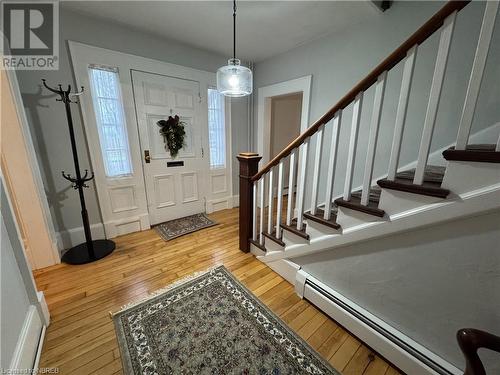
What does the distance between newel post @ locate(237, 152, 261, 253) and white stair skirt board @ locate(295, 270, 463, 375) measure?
2.53 feet

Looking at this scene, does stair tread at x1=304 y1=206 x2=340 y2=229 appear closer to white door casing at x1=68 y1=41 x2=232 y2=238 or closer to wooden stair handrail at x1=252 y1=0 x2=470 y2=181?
wooden stair handrail at x1=252 y1=0 x2=470 y2=181

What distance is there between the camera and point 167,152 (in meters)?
2.80

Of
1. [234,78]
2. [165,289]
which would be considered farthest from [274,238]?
[234,78]

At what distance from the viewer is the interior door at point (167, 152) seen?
2535 millimetres

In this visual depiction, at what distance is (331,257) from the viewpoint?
58.0 inches

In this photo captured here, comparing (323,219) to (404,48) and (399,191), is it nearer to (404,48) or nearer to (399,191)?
(399,191)

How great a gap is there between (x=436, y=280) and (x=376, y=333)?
500 millimetres

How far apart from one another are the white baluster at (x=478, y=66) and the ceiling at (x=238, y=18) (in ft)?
4.77

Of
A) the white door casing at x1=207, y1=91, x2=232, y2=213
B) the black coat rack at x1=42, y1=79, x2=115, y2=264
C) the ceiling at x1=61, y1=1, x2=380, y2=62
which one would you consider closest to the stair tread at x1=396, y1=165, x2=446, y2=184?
the ceiling at x1=61, y1=1, x2=380, y2=62

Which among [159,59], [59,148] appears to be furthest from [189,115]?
[59,148]

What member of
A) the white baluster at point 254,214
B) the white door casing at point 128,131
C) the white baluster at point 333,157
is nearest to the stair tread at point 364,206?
the white baluster at point 333,157

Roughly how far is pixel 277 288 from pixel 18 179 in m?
2.48

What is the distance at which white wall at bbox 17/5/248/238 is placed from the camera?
1938 mm

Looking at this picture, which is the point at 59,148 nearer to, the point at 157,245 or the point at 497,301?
the point at 157,245
